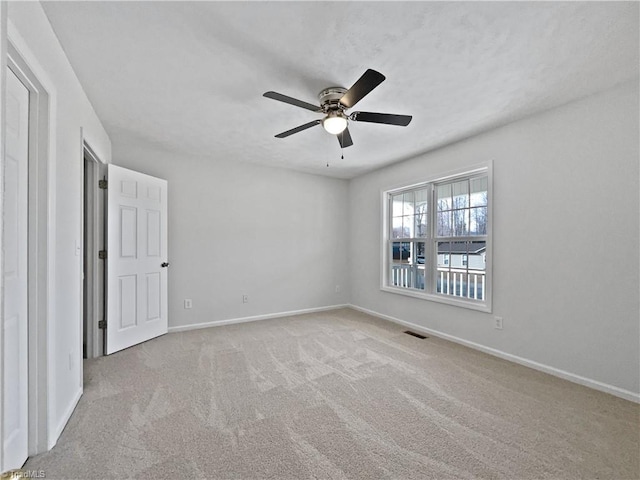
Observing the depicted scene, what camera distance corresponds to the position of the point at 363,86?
1.89 meters

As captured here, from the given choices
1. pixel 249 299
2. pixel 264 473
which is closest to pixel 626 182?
pixel 264 473

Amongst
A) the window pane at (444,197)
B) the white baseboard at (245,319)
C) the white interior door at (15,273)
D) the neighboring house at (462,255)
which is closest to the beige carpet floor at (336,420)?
the white interior door at (15,273)

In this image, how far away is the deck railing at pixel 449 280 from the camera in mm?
3494

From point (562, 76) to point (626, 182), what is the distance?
981mm

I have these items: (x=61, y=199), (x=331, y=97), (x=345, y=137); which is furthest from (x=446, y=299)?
(x=61, y=199)

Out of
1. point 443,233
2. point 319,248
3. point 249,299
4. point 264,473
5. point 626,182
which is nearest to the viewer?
point 264,473

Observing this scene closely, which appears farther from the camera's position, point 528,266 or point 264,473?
point 528,266

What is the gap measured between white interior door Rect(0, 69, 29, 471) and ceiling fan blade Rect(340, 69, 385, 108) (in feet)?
6.07

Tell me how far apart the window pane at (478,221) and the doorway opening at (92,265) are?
13.7 feet

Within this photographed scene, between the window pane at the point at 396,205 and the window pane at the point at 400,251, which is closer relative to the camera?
the window pane at the point at 400,251

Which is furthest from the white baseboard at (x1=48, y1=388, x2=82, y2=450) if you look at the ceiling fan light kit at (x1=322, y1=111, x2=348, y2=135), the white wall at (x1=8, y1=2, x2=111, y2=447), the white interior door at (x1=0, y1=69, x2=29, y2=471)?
the ceiling fan light kit at (x1=322, y1=111, x2=348, y2=135)

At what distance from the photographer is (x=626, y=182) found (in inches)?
91.3

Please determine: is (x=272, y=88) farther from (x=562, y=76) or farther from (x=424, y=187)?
(x=424, y=187)

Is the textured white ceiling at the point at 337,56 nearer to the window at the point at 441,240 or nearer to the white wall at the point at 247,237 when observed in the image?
the window at the point at 441,240
